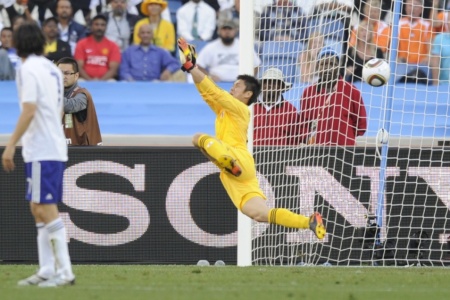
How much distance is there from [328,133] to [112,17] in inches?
285

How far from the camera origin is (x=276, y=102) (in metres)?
13.1

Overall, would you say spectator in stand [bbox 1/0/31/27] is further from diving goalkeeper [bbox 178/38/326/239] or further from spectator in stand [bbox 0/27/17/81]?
diving goalkeeper [bbox 178/38/326/239]

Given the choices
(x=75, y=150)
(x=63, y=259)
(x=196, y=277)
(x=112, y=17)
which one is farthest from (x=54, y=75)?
(x=112, y=17)

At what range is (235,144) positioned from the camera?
11.6m

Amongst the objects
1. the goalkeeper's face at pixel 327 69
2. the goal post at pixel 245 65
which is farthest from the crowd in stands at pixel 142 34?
the goal post at pixel 245 65

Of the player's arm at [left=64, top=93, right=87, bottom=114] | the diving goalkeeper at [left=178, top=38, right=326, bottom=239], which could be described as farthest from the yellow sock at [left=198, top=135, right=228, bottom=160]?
the player's arm at [left=64, top=93, right=87, bottom=114]

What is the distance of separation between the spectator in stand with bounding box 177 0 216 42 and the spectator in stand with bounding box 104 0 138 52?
2.64 ft

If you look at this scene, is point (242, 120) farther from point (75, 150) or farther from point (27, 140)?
point (27, 140)

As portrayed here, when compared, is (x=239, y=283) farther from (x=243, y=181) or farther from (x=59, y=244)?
(x=243, y=181)

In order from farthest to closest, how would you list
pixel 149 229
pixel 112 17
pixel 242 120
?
1. pixel 112 17
2. pixel 149 229
3. pixel 242 120

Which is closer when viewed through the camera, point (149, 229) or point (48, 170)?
point (48, 170)

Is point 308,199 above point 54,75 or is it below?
below

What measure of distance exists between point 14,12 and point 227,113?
8.68 m

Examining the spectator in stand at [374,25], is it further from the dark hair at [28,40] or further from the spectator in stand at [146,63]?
the dark hair at [28,40]
